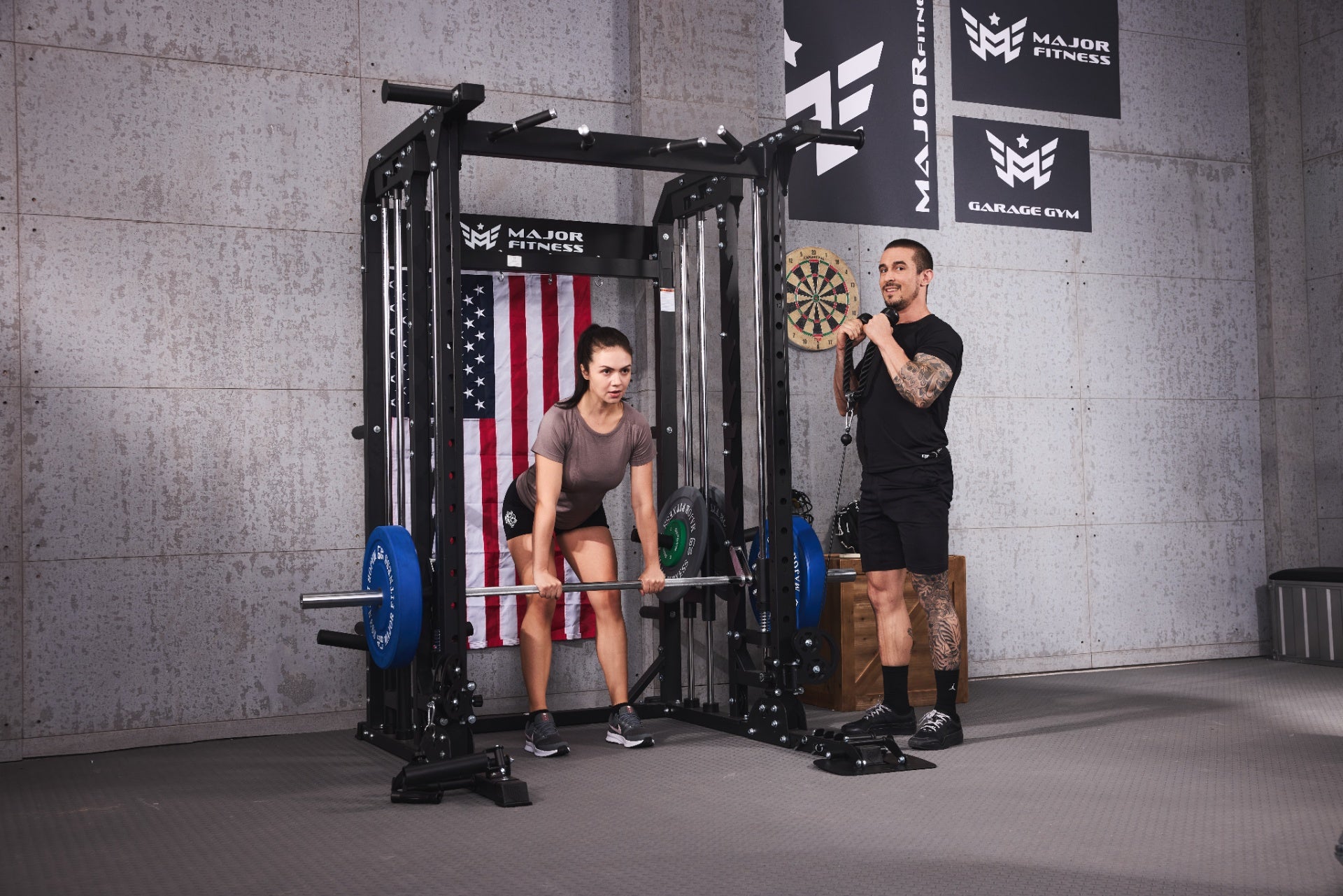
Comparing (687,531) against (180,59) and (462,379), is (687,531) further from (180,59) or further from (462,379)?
(180,59)

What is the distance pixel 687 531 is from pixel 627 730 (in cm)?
77

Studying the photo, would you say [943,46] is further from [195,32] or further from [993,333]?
[195,32]

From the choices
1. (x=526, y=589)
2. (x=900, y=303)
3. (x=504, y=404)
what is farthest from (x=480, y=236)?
(x=900, y=303)

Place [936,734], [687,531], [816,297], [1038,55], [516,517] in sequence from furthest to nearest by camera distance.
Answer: [1038,55] < [816,297] < [687,531] < [516,517] < [936,734]

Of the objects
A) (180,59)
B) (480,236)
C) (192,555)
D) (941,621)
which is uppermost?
(180,59)

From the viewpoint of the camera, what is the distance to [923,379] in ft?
13.5

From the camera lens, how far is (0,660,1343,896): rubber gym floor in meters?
2.71

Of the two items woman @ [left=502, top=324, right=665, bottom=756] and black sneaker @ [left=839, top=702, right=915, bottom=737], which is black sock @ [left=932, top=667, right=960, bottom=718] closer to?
black sneaker @ [left=839, top=702, right=915, bottom=737]

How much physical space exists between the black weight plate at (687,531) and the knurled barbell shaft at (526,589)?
62mm

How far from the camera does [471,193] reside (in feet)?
16.6

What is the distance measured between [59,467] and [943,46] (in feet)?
14.6

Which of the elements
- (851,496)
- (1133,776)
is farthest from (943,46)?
(1133,776)

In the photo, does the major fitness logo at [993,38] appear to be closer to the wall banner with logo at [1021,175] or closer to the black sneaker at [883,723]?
the wall banner with logo at [1021,175]

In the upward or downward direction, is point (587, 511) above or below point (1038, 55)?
below
